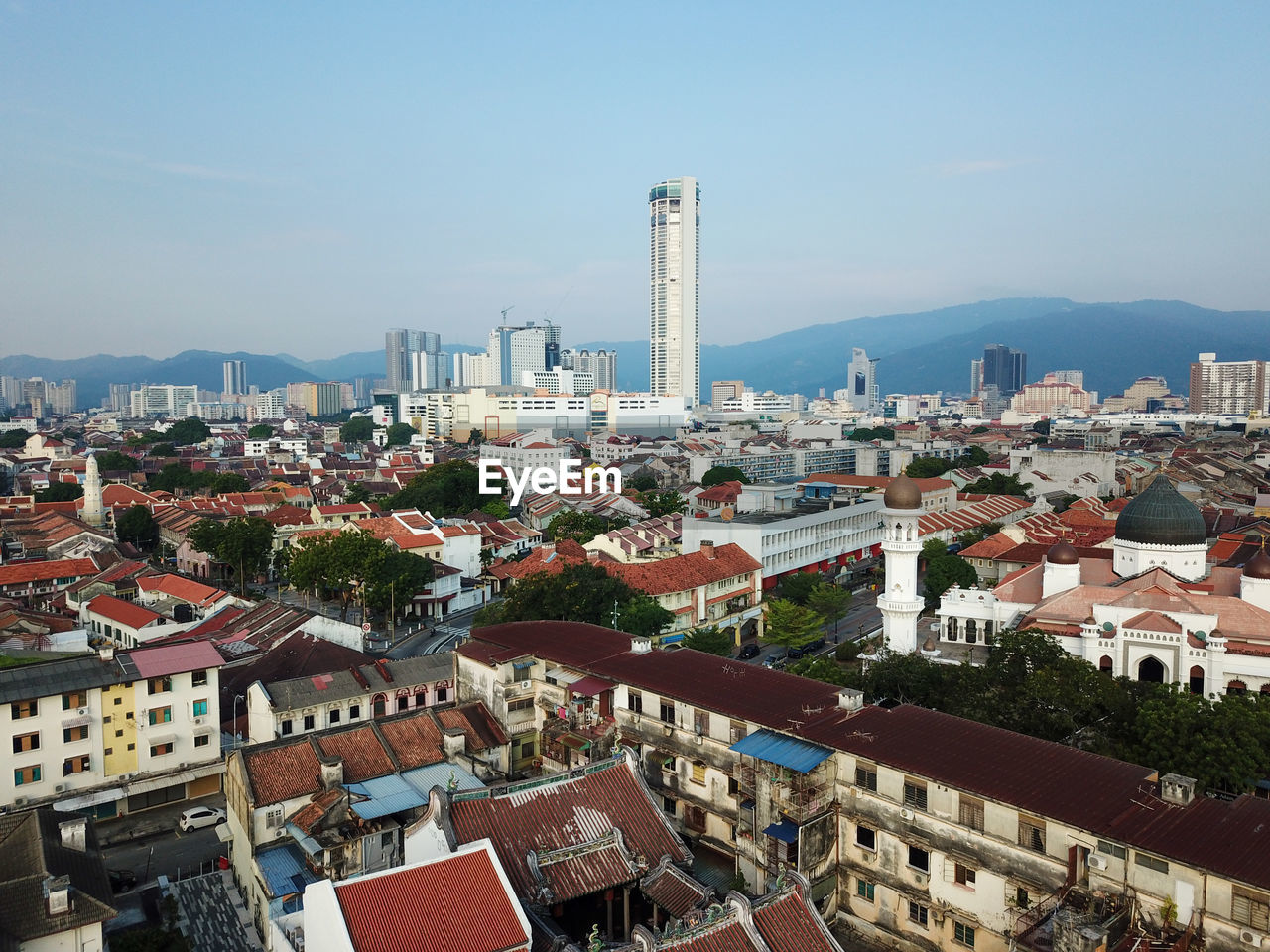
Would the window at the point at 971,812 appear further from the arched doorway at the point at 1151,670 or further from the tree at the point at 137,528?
the tree at the point at 137,528

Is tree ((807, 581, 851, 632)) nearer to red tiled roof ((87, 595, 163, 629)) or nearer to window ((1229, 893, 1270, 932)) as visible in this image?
window ((1229, 893, 1270, 932))

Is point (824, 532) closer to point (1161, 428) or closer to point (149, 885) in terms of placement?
point (149, 885)

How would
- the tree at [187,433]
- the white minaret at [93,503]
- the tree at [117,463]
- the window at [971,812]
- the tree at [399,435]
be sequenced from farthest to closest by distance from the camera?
the tree at [399,435], the tree at [187,433], the tree at [117,463], the white minaret at [93,503], the window at [971,812]

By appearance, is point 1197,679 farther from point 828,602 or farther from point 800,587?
point 800,587

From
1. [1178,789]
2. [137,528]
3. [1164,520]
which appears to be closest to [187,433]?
[137,528]

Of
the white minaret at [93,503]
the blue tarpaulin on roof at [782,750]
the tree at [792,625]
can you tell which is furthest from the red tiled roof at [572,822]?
the white minaret at [93,503]

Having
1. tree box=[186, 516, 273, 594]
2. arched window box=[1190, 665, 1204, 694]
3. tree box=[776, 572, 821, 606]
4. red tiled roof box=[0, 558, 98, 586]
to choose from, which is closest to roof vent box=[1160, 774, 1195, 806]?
arched window box=[1190, 665, 1204, 694]
